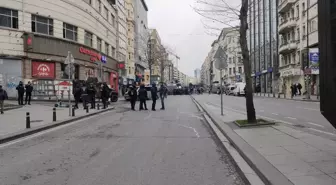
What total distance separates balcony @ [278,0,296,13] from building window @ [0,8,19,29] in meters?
37.4

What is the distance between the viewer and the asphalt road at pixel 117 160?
6023mm

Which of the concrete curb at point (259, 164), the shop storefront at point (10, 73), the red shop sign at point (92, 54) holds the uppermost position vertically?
the red shop sign at point (92, 54)

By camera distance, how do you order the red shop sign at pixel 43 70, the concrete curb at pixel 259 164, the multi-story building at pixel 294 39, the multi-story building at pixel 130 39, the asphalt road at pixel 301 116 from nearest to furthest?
the concrete curb at pixel 259 164 < the asphalt road at pixel 301 116 < the red shop sign at pixel 43 70 < the multi-story building at pixel 294 39 < the multi-story building at pixel 130 39

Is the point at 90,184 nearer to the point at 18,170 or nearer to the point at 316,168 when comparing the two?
the point at 18,170

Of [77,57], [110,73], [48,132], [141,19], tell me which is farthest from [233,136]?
[141,19]

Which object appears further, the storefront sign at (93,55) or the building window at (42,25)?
the storefront sign at (93,55)

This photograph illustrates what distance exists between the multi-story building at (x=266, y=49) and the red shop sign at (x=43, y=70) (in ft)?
111

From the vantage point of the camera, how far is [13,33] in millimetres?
29734

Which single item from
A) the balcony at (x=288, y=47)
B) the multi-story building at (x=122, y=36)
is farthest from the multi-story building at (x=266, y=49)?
the multi-story building at (x=122, y=36)

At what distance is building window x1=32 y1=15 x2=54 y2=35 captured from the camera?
32.4 m

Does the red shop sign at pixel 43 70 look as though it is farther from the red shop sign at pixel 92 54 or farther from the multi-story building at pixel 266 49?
the multi-story building at pixel 266 49

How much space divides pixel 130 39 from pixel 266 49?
2837 cm

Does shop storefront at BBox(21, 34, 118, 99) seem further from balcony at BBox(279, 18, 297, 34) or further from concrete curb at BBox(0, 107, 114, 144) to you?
balcony at BBox(279, 18, 297, 34)

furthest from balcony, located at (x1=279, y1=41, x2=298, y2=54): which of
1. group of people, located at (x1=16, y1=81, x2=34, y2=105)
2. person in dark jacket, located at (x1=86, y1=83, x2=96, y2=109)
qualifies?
group of people, located at (x1=16, y1=81, x2=34, y2=105)
